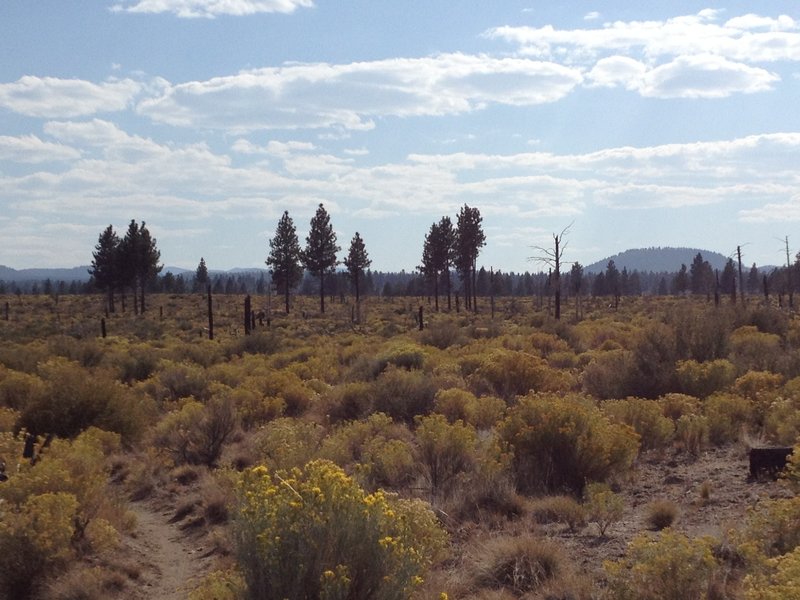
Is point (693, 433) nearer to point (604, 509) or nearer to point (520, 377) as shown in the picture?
point (604, 509)

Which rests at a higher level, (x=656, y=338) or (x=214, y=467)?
(x=656, y=338)

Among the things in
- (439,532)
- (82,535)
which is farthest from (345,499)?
(82,535)

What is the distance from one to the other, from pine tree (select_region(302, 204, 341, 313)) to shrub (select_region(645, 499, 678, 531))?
210 ft

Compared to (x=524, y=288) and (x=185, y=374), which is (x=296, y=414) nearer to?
(x=185, y=374)

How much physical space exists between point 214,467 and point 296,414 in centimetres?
387

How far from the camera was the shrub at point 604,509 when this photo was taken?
28.1 feet

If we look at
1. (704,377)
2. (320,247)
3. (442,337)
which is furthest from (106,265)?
(704,377)

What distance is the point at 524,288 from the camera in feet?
577

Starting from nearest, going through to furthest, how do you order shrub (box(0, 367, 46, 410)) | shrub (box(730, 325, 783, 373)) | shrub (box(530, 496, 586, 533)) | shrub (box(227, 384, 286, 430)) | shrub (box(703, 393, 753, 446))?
1. shrub (box(530, 496, 586, 533))
2. shrub (box(703, 393, 753, 446))
3. shrub (box(227, 384, 286, 430))
4. shrub (box(0, 367, 46, 410))
5. shrub (box(730, 325, 783, 373))

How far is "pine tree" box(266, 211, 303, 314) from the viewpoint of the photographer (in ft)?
236

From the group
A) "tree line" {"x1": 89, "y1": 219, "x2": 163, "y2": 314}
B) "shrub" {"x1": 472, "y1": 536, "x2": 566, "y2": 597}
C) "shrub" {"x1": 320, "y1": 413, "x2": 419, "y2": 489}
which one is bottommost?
"shrub" {"x1": 472, "y1": 536, "x2": 566, "y2": 597}

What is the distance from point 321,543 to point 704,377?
1195 centimetres

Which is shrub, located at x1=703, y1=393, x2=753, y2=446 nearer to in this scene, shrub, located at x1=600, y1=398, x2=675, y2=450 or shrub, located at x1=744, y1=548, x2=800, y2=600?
shrub, located at x1=600, y1=398, x2=675, y2=450

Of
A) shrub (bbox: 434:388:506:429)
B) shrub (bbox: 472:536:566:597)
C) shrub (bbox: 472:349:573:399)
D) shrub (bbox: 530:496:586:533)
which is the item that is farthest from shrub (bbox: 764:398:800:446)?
shrub (bbox: 472:536:566:597)
